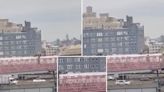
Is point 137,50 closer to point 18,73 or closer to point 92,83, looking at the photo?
point 92,83

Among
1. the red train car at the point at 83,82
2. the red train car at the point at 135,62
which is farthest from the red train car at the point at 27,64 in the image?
the red train car at the point at 135,62

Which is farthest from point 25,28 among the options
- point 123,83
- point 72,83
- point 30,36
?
point 123,83

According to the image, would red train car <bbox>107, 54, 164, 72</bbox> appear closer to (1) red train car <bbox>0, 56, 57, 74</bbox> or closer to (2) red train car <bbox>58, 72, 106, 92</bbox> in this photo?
(2) red train car <bbox>58, 72, 106, 92</bbox>

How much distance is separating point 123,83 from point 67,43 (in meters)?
1.02

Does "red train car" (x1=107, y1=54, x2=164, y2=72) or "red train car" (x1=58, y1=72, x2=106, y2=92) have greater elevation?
"red train car" (x1=107, y1=54, x2=164, y2=72)

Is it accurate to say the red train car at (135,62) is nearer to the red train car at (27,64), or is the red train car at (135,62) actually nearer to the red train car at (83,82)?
the red train car at (83,82)

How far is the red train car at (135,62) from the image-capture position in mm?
6281

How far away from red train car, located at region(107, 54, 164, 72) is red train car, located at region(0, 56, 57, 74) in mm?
903

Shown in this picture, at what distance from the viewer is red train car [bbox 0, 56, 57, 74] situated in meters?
6.19

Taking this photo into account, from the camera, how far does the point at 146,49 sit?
6422 millimetres

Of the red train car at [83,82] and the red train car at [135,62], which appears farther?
the red train car at [135,62]

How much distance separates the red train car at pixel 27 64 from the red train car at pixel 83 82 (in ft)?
1.04

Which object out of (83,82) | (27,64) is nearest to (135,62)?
(83,82)

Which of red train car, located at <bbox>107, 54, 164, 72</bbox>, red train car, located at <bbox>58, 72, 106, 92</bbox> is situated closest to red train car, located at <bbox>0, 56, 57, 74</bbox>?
red train car, located at <bbox>58, 72, 106, 92</bbox>
